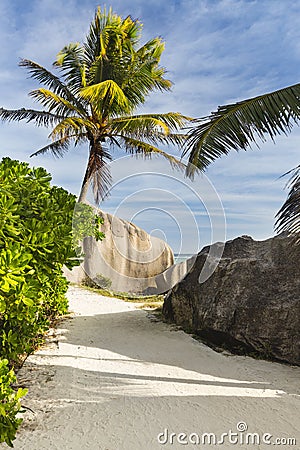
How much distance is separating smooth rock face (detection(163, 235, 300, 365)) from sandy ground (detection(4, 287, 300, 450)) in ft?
1.00

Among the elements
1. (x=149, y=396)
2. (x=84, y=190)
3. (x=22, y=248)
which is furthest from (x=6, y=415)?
(x=84, y=190)

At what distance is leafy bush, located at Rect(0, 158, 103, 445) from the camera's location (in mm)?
2814

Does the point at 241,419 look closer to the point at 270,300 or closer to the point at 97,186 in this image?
the point at 270,300

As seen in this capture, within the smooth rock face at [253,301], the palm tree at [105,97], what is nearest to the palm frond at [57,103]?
the palm tree at [105,97]

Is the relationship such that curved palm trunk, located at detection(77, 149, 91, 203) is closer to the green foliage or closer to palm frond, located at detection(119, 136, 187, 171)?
palm frond, located at detection(119, 136, 187, 171)

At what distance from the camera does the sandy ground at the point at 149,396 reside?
11.1ft

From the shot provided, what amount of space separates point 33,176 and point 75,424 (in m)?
2.32

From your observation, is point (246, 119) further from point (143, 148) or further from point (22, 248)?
point (143, 148)

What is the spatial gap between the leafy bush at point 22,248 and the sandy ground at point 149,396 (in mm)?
547

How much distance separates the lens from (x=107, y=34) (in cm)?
1581

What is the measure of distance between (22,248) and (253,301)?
13.9 ft

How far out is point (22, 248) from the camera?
9.39ft

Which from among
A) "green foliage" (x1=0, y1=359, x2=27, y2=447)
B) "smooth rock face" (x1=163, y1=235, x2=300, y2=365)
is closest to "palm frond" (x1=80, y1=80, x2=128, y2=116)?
"smooth rock face" (x1=163, y1=235, x2=300, y2=365)

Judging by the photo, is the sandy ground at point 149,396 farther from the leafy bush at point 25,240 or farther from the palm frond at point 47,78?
the palm frond at point 47,78
